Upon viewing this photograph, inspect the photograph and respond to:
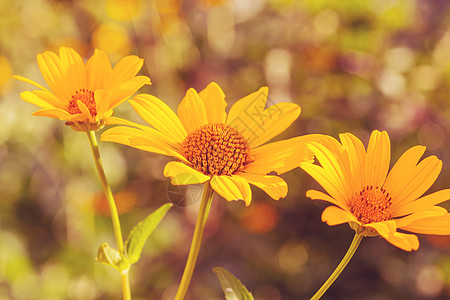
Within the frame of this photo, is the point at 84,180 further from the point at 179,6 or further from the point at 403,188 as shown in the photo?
the point at 403,188

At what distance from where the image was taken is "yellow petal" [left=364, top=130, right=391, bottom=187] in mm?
605

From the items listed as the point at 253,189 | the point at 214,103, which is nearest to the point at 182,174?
the point at 214,103

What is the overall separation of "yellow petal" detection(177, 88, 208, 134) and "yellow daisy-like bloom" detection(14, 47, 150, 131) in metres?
0.09

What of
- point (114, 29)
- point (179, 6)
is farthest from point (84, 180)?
point (179, 6)

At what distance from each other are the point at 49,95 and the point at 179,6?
1.54m

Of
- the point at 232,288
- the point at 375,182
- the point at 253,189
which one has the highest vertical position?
the point at 375,182

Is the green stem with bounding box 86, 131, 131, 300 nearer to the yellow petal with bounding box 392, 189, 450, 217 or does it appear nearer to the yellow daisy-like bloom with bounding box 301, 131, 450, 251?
the yellow daisy-like bloom with bounding box 301, 131, 450, 251

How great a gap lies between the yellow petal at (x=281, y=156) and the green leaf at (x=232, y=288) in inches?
5.7

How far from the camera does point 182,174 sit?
56cm

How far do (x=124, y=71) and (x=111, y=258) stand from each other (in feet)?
0.83

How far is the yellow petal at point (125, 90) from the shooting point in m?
0.57

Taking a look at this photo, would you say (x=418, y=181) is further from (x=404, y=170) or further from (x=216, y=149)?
(x=216, y=149)

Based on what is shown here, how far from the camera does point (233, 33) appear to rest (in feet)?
6.64

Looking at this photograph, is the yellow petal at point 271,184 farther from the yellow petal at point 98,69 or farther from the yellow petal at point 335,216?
the yellow petal at point 98,69
